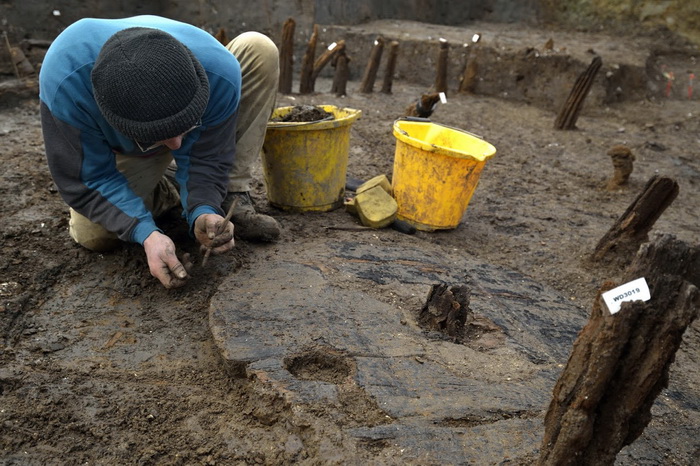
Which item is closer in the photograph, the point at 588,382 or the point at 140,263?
the point at 588,382

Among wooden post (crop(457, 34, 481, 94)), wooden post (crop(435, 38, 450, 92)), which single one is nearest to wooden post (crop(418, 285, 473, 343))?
wooden post (crop(435, 38, 450, 92))

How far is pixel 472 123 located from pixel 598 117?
1661 mm

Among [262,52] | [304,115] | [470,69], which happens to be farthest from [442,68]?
[262,52]

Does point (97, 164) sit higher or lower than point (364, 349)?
higher

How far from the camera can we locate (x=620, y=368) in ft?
4.81

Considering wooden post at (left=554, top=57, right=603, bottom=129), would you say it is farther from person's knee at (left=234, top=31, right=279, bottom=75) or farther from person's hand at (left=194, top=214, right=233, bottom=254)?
person's hand at (left=194, top=214, right=233, bottom=254)

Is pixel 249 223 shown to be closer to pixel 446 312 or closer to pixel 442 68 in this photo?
pixel 446 312

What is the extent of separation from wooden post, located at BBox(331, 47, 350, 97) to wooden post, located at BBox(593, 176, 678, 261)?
3808mm

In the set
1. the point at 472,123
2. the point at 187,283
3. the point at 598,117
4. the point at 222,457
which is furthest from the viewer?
the point at 598,117

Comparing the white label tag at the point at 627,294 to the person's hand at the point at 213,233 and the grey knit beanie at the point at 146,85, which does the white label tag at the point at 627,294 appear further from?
the person's hand at the point at 213,233

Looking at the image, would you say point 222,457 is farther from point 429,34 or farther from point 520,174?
point 429,34

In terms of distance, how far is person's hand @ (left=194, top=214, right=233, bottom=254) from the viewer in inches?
97.5

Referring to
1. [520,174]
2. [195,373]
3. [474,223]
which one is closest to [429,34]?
[520,174]

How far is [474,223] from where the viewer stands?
4012 mm
